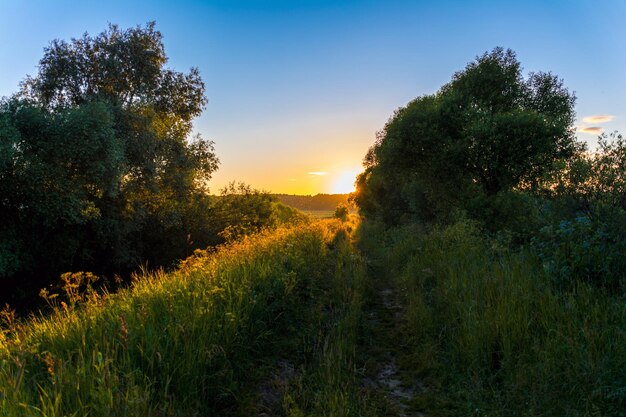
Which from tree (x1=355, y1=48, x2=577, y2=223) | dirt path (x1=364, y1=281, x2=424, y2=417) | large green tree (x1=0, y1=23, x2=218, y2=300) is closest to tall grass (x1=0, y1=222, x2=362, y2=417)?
dirt path (x1=364, y1=281, x2=424, y2=417)

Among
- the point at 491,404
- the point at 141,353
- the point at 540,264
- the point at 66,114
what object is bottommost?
the point at 491,404

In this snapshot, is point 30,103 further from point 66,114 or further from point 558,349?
point 558,349

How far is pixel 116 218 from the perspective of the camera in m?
20.9

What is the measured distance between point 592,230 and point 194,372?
24.5 feet

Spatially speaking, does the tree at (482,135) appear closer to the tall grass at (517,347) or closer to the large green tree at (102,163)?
the tall grass at (517,347)

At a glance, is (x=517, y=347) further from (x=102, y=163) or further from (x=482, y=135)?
(x=102, y=163)

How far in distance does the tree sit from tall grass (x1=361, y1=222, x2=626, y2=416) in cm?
915

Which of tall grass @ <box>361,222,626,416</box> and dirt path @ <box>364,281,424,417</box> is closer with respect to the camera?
tall grass @ <box>361,222,626,416</box>

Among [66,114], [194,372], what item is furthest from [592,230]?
[66,114]

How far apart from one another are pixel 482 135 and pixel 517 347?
1425cm

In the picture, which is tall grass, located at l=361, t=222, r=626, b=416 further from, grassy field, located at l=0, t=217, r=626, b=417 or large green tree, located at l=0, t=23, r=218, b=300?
large green tree, located at l=0, t=23, r=218, b=300

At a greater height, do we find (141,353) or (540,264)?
(540,264)

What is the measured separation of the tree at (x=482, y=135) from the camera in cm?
1612

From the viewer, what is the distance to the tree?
16.1 meters
